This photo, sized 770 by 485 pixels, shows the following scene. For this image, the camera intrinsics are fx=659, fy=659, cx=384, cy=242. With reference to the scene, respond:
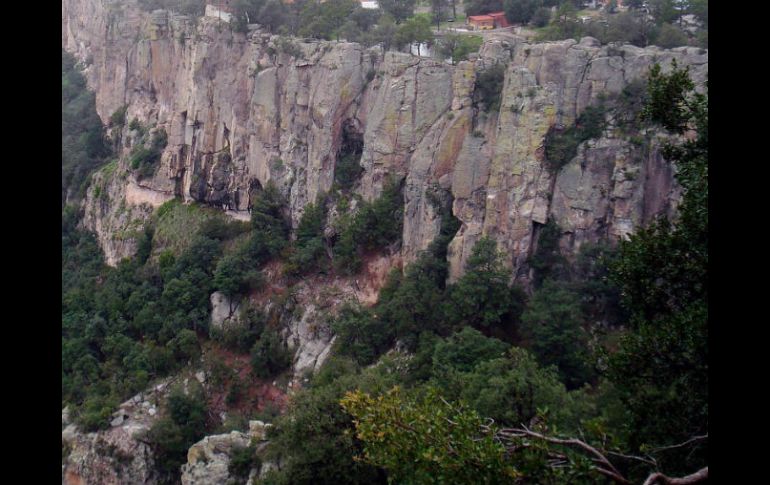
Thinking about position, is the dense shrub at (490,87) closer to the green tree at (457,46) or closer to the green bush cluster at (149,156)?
the green tree at (457,46)

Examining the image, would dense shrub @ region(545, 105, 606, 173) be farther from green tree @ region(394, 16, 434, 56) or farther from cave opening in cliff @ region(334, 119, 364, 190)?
cave opening in cliff @ region(334, 119, 364, 190)

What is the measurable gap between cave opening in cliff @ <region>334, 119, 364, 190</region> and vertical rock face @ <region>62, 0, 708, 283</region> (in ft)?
0.43

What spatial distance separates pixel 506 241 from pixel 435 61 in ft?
21.9

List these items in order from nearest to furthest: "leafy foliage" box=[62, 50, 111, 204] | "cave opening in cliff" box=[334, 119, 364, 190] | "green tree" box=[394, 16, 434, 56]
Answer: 1. "green tree" box=[394, 16, 434, 56]
2. "cave opening in cliff" box=[334, 119, 364, 190]
3. "leafy foliage" box=[62, 50, 111, 204]

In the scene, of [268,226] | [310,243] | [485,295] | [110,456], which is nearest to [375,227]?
[310,243]

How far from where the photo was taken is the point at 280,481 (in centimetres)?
1312

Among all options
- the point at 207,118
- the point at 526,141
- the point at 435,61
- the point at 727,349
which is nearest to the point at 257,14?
the point at 207,118

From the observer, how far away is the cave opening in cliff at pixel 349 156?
79.3 feet

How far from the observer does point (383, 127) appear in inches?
880

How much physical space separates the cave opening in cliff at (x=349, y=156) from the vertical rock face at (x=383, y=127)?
0.13 m

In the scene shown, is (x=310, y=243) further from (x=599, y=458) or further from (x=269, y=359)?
(x=599, y=458)

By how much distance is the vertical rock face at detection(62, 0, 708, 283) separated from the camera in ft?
59.3

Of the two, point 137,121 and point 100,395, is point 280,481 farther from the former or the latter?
point 137,121

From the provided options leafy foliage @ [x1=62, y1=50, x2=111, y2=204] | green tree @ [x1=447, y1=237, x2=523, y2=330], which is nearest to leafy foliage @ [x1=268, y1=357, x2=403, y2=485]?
green tree @ [x1=447, y1=237, x2=523, y2=330]
